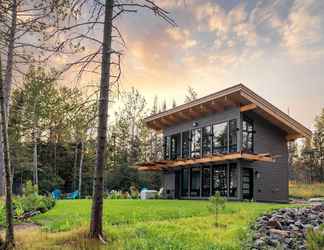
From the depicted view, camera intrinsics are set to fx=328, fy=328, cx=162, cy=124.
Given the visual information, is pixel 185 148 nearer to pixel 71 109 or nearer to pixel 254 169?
pixel 254 169

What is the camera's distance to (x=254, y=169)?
1623 cm

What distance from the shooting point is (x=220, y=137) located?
1684cm

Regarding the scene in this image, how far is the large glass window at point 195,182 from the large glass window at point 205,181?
548 millimetres

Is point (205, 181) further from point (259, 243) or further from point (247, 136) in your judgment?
point (259, 243)

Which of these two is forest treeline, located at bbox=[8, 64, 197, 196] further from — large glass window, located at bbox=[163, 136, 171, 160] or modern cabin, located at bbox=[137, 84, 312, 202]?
modern cabin, located at bbox=[137, 84, 312, 202]

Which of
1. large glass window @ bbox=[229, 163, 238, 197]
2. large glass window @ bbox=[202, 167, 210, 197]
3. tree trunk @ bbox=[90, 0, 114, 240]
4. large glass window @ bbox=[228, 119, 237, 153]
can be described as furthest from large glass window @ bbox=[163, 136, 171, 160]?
tree trunk @ bbox=[90, 0, 114, 240]

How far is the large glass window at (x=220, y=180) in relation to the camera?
54.3ft

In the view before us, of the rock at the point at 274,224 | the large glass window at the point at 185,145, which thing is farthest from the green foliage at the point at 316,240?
the large glass window at the point at 185,145

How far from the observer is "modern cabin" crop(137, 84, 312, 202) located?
1548cm

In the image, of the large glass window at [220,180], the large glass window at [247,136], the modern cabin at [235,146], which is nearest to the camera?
the modern cabin at [235,146]

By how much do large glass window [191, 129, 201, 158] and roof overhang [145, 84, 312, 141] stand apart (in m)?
0.86

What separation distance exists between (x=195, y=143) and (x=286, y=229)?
1188cm

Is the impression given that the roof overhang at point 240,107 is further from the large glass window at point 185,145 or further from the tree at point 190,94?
the tree at point 190,94

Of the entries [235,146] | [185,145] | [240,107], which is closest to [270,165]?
[235,146]
